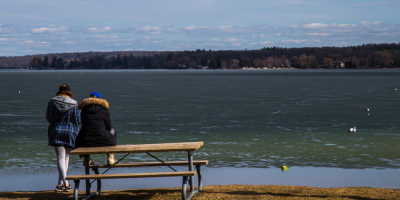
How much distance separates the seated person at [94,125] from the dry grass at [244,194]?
3.04 feet

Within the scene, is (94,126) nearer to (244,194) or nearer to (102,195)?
(102,195)

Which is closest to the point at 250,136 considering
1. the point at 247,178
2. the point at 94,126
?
the point at 247,178

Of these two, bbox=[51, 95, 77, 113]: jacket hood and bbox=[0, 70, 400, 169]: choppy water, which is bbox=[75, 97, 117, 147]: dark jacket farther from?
bbox=[0, 70, 400, 169]: choppy water

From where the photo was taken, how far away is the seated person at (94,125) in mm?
7434

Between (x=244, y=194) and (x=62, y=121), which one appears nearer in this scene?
(x=244, y=194)

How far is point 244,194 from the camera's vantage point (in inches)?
291

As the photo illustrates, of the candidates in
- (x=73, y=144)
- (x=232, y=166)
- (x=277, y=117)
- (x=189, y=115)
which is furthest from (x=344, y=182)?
(x=189, y=115)

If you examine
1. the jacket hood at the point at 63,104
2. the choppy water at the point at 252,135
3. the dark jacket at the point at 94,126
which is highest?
the jacket hood at the point at 63,104

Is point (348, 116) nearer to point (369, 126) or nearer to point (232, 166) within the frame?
point (369, 126)

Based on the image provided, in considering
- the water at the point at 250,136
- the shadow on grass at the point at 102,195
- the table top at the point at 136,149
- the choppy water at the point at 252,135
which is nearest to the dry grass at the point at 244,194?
the shadow on grass at the point at 102,195

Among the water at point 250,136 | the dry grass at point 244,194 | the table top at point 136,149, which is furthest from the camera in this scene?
the water at point 250,136

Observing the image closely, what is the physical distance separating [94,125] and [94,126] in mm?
16

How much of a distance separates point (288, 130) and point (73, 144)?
10950 mm

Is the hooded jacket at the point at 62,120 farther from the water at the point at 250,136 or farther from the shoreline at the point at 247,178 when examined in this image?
the water at the point at 250,136
